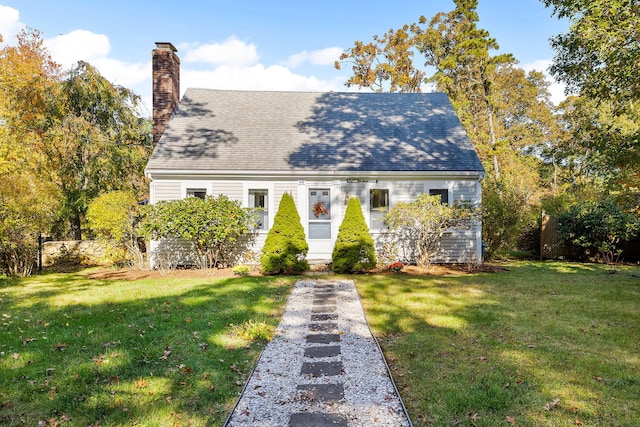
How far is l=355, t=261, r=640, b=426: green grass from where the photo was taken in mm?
3404

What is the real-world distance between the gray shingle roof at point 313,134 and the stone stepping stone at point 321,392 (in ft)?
28.9

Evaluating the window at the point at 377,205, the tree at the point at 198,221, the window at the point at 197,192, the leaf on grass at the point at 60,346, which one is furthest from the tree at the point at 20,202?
the window at the point at 377,205

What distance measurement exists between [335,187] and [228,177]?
342cm

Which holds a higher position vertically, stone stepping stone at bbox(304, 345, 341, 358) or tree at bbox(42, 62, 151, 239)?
tree at bbox(42, 62, 151, 239)

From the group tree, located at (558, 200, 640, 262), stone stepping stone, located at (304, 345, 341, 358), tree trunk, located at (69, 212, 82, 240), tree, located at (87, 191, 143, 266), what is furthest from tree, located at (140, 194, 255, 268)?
tree, located at (558, 200, 640, 262)

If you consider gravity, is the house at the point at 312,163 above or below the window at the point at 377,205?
above

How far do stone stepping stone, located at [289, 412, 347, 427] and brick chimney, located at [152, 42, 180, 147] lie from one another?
521 inches

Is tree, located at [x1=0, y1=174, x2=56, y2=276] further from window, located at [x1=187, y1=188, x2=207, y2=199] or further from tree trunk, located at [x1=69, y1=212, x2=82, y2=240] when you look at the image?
tree trunk, located at [x1=69, y1=212, x2=82, y2=240]

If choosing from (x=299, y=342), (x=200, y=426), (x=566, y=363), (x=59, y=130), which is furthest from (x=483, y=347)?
(x=59, y=130)

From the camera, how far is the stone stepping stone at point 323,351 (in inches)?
184

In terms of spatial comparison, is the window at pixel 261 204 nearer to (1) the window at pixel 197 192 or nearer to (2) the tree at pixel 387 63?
(1) the window at pixel 197 192

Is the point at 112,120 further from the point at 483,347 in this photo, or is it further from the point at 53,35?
the point at 483,347

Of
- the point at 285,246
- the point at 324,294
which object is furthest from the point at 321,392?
the point at 285,246

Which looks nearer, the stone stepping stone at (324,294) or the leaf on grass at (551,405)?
the leaf on grass at (551,405)
